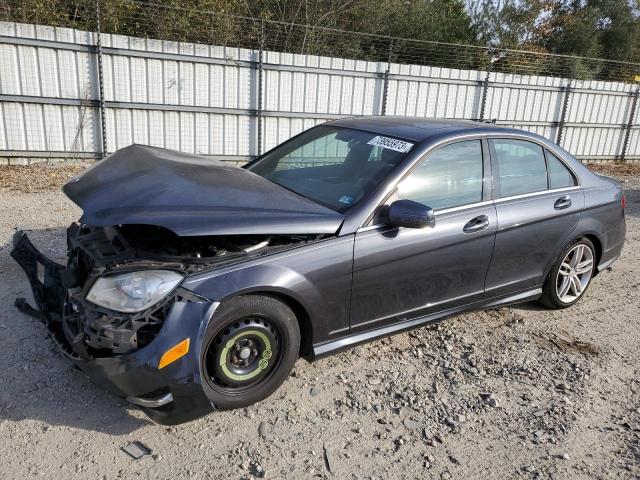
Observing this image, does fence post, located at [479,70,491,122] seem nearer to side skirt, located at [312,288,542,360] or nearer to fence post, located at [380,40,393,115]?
fence post, located at [380,40,393,115]

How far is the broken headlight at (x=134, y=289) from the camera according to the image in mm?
2664

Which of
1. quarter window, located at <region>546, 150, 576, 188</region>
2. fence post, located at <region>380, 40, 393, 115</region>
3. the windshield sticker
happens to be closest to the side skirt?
quarter window, located at <region>546, 150, 576, 188</region>

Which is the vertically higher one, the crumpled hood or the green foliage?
the green foliage

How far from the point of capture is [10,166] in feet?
29.6

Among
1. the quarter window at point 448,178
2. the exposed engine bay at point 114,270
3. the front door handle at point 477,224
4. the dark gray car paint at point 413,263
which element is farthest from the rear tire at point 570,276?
the exposed engine bay at point 114,270

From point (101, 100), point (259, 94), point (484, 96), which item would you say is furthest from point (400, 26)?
point (101, 100)

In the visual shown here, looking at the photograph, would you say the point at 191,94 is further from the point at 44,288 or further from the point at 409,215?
the point at 409,215

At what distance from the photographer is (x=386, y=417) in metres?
3.06

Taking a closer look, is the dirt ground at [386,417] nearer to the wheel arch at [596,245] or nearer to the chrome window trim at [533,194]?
the wheel arch at [596,245]

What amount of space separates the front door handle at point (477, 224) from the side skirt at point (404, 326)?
581 mm

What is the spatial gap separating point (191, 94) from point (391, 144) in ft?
23.5

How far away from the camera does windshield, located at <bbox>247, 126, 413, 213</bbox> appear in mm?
3449

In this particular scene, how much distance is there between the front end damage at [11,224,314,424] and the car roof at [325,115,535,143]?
4.47ft

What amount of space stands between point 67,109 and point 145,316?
25.9 ft
